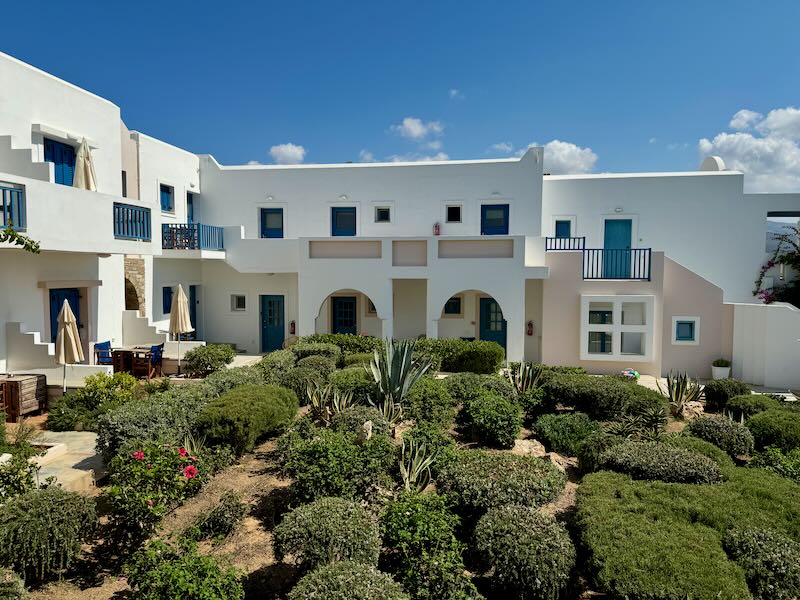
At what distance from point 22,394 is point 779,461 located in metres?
13.0

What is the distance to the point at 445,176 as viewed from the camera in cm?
1884

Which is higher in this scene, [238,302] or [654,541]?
[238,302]

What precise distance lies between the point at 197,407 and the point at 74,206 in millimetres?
5913

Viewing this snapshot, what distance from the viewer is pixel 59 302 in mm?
12898

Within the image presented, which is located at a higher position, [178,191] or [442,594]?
[178,191]

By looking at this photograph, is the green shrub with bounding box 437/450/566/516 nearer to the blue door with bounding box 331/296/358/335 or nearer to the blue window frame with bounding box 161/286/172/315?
the blue door with bounding box 331/296/358/335

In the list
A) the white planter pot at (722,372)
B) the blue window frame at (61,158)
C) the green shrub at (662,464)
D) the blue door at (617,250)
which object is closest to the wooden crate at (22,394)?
the blue window frame at (61,158)

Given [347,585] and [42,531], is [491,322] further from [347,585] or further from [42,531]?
[42,531]

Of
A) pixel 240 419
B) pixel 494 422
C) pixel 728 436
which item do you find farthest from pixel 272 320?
pixel 728 436

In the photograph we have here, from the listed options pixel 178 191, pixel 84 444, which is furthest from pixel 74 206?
pixel 178 191

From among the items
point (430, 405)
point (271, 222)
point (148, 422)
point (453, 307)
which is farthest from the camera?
point (271, 222)

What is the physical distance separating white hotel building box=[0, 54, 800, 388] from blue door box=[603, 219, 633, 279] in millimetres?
65

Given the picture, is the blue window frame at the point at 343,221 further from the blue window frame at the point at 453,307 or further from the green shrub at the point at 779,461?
the green shrub at the point at 779,461

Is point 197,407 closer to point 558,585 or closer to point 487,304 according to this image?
point 558,585
